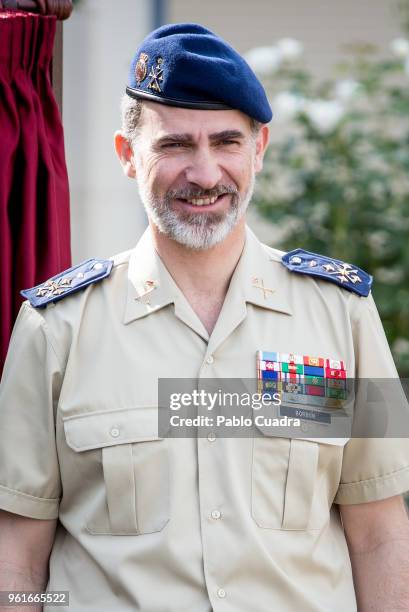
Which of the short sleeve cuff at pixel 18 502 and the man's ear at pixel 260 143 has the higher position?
the man's ear at pixel 260 143

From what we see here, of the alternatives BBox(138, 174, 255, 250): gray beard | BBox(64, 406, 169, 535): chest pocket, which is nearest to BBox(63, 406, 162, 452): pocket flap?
BBox(64, 406, 169, 535): chest pocket

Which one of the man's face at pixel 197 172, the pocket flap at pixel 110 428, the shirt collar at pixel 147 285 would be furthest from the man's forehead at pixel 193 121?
the pocket flap at pixel 110 428

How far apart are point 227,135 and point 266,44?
4381 mm

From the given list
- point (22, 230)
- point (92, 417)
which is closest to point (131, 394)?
point (92, 417)

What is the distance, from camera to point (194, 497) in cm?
235

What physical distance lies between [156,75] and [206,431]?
83 cm

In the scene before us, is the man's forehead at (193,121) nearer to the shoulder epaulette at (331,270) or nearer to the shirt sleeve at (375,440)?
the shoulder epaulette at (331,270)

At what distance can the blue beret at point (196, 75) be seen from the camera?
248cm

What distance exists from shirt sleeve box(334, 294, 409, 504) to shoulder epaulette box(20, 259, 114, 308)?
23.7 inches

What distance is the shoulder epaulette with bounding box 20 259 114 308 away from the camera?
8.22ft

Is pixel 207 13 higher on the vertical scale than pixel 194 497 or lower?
higher

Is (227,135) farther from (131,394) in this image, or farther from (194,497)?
(194,497)

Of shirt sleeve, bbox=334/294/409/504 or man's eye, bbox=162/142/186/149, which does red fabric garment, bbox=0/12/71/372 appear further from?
shirt sleeve, bbox=334/294/409/504

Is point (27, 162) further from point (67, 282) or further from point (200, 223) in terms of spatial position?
point (200, 223)
